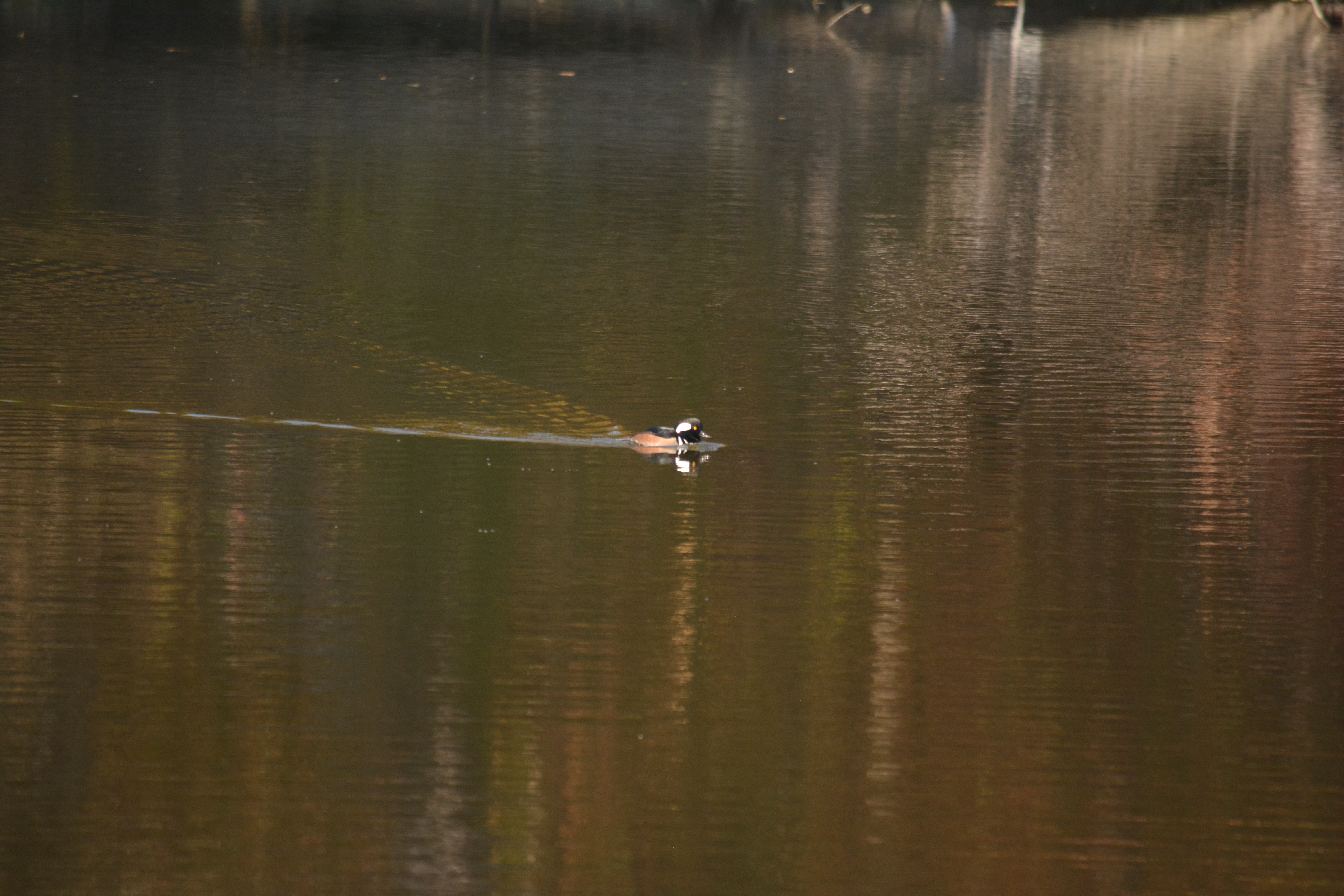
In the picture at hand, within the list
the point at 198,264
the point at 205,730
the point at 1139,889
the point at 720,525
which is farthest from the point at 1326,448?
the point at 198,264

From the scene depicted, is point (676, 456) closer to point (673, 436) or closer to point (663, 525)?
point (673, 436)

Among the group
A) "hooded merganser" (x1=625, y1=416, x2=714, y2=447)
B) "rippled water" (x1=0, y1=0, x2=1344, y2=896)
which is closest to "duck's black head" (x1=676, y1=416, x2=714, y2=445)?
"hooded merganser" (x1=625, y1=416, x2=714, y2=447)

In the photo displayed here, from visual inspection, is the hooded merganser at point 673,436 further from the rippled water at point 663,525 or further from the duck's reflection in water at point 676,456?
the rippled water at point 663,525

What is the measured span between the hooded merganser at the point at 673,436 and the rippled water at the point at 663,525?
20cm

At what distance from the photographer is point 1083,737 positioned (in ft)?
31.6

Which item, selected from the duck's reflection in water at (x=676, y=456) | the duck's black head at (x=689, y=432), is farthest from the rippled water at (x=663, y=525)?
the duck's black head at (x=689, y=432)

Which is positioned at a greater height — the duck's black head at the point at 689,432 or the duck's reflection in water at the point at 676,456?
the duck's black head at the point at 689,432

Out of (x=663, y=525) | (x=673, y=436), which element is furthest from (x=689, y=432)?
(x=663, y=525)

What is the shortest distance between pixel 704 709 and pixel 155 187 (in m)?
19.7

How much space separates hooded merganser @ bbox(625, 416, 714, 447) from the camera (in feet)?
48.2

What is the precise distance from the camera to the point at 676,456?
14852 millimetres

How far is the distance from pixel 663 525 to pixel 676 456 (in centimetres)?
195

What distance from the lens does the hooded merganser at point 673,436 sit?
1470cm

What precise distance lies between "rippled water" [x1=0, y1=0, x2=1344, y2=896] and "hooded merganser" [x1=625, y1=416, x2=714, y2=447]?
0.20 m
